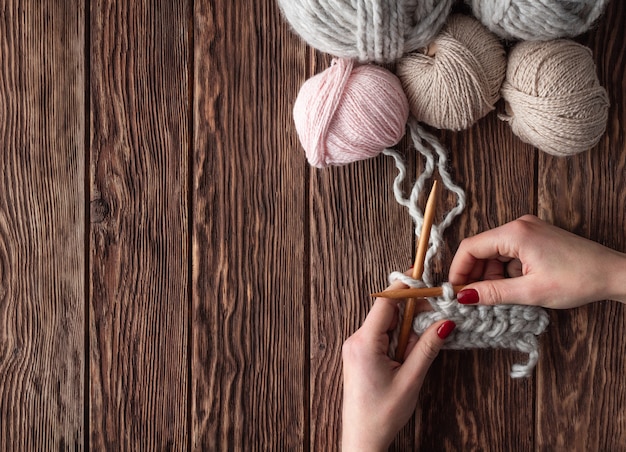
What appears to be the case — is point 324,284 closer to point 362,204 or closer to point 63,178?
point 362,204

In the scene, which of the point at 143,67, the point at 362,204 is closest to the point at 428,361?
the point at 362,204

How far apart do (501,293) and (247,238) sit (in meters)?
0.35

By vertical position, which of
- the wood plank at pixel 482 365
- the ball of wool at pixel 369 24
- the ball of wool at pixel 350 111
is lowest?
the wood plank at pixel 482 365

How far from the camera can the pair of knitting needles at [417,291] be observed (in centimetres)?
70

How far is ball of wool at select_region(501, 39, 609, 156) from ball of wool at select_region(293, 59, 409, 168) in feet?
0.47

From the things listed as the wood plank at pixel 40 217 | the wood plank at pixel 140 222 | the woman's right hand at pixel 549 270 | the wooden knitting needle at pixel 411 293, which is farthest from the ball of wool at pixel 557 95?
the wood plank at pixel 40 217

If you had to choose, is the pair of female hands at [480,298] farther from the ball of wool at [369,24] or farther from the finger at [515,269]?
the ball of wool at [369,24]

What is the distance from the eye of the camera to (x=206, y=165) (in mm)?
784

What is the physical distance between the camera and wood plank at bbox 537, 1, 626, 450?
0.76 meters

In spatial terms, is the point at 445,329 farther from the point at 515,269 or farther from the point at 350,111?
the point at 350,111

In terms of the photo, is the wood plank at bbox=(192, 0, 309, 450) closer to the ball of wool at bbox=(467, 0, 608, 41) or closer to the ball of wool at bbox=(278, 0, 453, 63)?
the ball of wool at bbox=(278, 0, 453, 63)

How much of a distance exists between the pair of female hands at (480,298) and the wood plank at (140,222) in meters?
0.26

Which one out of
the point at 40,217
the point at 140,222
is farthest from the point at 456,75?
the point at 40,217

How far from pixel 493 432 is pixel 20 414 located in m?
0.68
